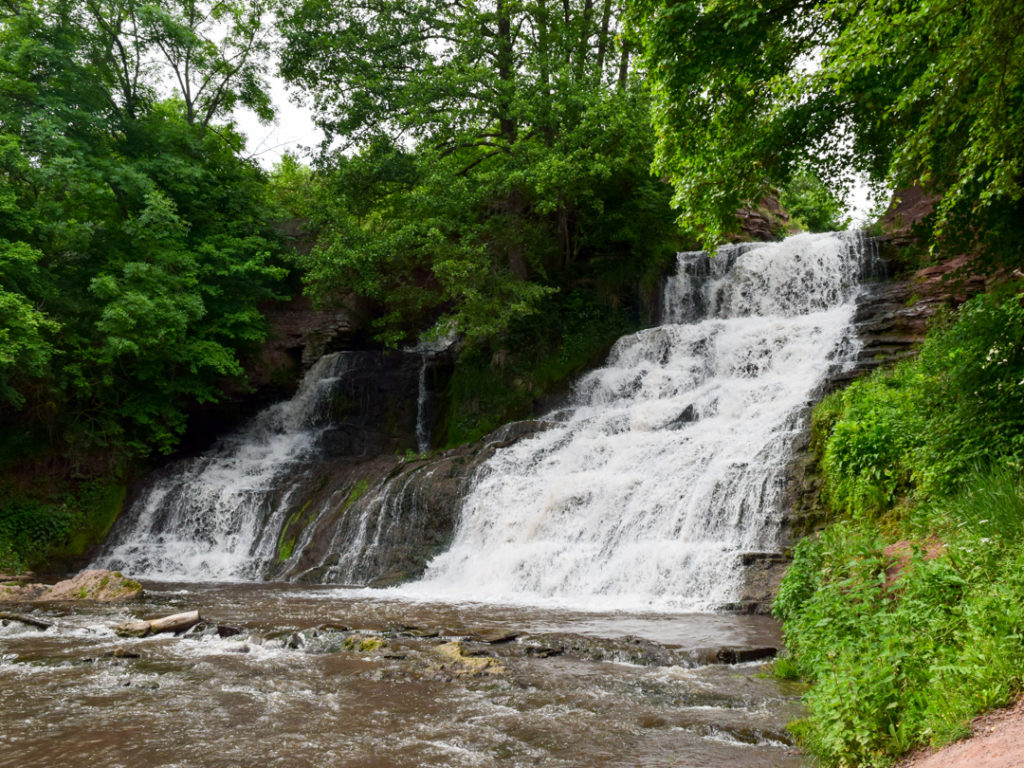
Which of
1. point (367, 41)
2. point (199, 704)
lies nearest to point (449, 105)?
point (367, 41)

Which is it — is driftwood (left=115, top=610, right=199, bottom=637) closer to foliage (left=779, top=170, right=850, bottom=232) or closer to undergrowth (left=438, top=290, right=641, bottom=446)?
undergrowth (left=438, top=290, right=641, bottom=446)

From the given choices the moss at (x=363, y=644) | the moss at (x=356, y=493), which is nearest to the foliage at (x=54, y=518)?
the moss at (x=356, y=493)

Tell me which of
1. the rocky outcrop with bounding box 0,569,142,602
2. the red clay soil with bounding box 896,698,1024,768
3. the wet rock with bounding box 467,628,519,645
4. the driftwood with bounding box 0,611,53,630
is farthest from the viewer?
the rocky outcrop with bounding box 0,569,142,602

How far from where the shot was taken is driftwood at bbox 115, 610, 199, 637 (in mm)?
8781

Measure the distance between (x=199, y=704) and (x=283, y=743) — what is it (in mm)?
1295

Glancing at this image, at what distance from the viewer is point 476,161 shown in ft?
68.7

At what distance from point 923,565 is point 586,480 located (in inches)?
331

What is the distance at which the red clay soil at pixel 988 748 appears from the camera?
9.90ft

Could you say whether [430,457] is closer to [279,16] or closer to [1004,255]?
[1004,255]

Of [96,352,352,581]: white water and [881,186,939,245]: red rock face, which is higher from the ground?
[881,186,939,245]: red rock face

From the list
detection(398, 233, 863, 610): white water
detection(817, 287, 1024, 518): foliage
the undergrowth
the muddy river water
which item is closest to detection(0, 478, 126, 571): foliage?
the muddy river water

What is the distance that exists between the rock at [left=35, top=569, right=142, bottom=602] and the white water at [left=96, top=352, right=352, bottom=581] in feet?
10.7

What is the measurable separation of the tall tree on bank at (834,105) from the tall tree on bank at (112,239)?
502 inches

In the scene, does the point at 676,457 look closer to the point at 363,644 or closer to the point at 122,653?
the point at 363,644
